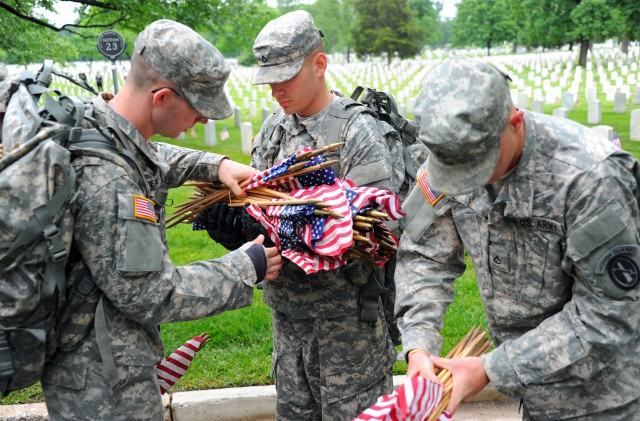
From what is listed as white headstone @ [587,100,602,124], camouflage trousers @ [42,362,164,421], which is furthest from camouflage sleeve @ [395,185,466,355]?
white headstone @ [587,100,602,124]

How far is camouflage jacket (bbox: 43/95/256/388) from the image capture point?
2.41 m

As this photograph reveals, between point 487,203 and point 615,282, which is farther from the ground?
point 487,203

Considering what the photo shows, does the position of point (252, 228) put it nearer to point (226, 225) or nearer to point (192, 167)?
point (226, 225)

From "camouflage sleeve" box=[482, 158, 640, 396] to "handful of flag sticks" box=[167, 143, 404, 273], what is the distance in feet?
2.91

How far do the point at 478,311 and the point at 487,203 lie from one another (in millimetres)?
3641

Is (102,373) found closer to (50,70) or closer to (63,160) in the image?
(63,160)

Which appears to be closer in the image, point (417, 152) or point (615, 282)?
point (615, 282)

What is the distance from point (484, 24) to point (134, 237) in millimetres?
68644

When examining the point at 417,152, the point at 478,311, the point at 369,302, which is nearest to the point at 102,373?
the point at 369,302

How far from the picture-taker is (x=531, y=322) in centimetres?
241

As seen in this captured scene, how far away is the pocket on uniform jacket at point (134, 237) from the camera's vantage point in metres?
2.41

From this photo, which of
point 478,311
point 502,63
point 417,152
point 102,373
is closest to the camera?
point 102,373

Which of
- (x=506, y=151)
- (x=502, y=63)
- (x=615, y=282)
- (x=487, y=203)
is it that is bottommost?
(x=502, y=63)

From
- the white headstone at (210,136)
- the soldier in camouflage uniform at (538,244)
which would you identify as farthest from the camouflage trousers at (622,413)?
the white headstone at (210,136)
